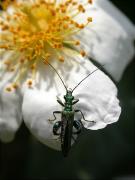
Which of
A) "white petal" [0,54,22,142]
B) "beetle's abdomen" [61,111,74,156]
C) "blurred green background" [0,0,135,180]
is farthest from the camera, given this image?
"blurred green background" [0,0,135,180]

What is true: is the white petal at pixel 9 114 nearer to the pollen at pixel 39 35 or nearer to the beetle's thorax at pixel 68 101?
the pollen at pixel 39 35

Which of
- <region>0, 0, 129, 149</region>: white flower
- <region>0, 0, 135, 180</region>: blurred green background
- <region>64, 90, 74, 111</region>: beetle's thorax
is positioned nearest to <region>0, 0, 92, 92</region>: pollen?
<region>0, 0, 129, 149</region>: white flower

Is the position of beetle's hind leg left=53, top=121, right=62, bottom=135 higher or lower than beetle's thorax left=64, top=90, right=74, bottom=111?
lower

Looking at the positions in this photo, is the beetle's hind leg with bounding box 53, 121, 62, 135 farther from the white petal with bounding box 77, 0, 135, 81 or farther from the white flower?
the white petal with bounding box 77, 0, 135, 81

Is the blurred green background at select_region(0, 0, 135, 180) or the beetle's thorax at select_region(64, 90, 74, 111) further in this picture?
the blurred green background at select_region(0, 0, 135, 180)

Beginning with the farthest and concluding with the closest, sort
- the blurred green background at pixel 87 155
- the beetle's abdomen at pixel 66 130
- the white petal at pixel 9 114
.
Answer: the blurred green background at pixel 87 155 → the white petal at pixel 9 114 → the beetle's abdomen at pixel 66 130

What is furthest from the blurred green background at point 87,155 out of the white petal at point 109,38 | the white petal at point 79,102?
the white petal at point 79,102
